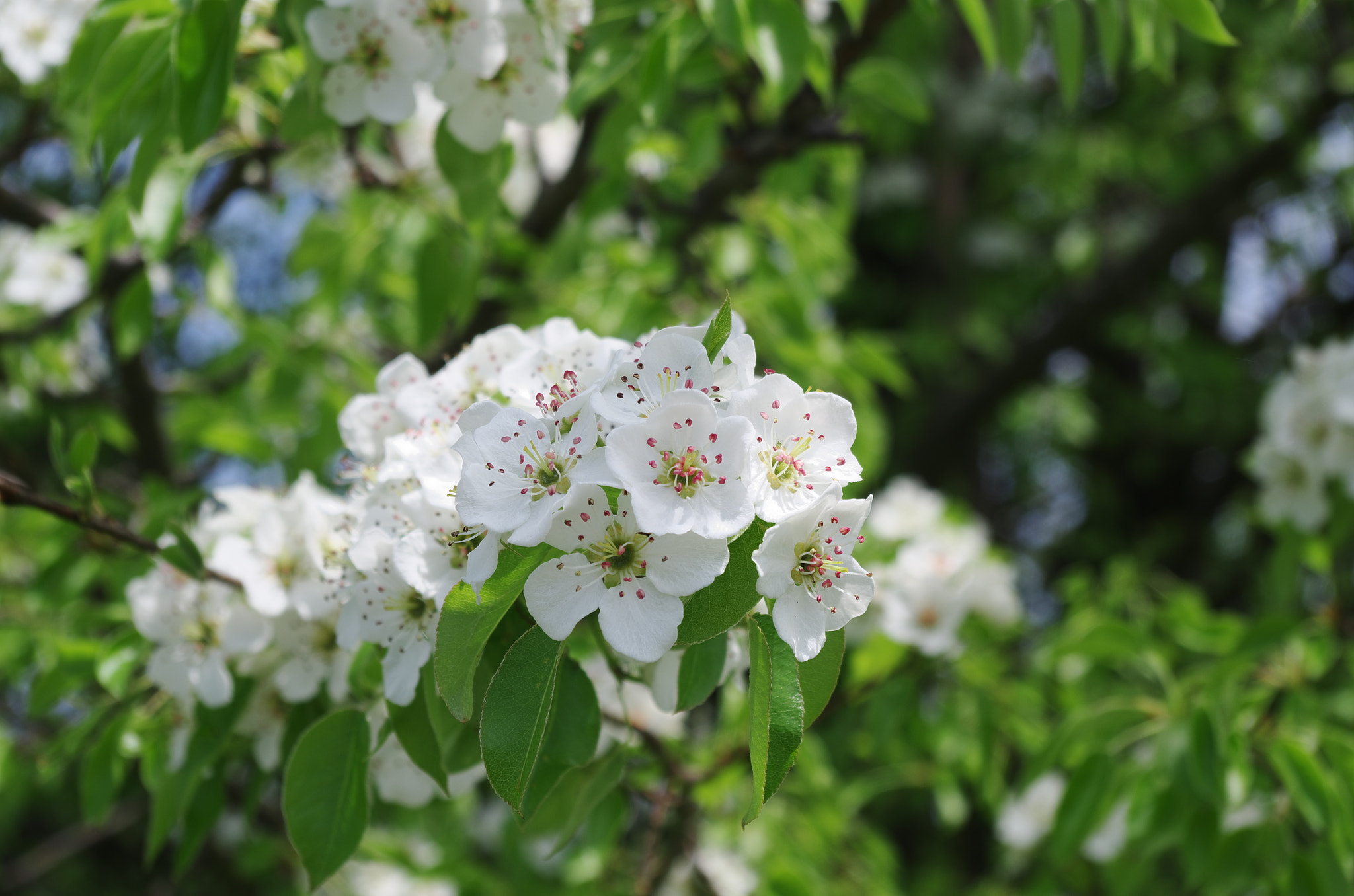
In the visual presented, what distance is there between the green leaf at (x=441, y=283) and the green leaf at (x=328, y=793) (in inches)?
43.9

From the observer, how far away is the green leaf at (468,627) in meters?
0.98

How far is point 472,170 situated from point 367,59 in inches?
10.5

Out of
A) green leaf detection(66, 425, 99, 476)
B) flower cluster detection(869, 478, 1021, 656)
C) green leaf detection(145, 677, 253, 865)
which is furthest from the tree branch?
green leaf detection(145, 677, 253, 865)

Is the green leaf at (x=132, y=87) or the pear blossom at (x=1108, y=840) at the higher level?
the green leaf at (x=132, y=87)

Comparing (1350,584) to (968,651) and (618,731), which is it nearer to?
(968,651)

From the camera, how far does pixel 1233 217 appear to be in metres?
5.17

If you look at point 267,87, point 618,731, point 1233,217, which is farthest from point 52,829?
point 1233,217

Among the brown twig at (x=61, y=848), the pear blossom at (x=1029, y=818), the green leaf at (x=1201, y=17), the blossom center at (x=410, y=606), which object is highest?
the green leaf at (x=1201, y=17)

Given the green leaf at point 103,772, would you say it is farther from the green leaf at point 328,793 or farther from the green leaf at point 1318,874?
the green leaf at point 1318,874

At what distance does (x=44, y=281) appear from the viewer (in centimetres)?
299

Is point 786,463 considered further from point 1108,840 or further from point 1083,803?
point 1108,840

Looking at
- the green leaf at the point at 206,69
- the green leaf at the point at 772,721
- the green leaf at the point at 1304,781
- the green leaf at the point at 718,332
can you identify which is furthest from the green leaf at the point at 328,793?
the green leaf at the point at 1304,781

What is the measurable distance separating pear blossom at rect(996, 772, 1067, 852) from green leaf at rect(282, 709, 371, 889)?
2424 millimetres

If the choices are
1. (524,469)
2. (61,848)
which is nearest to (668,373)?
(524,469)
